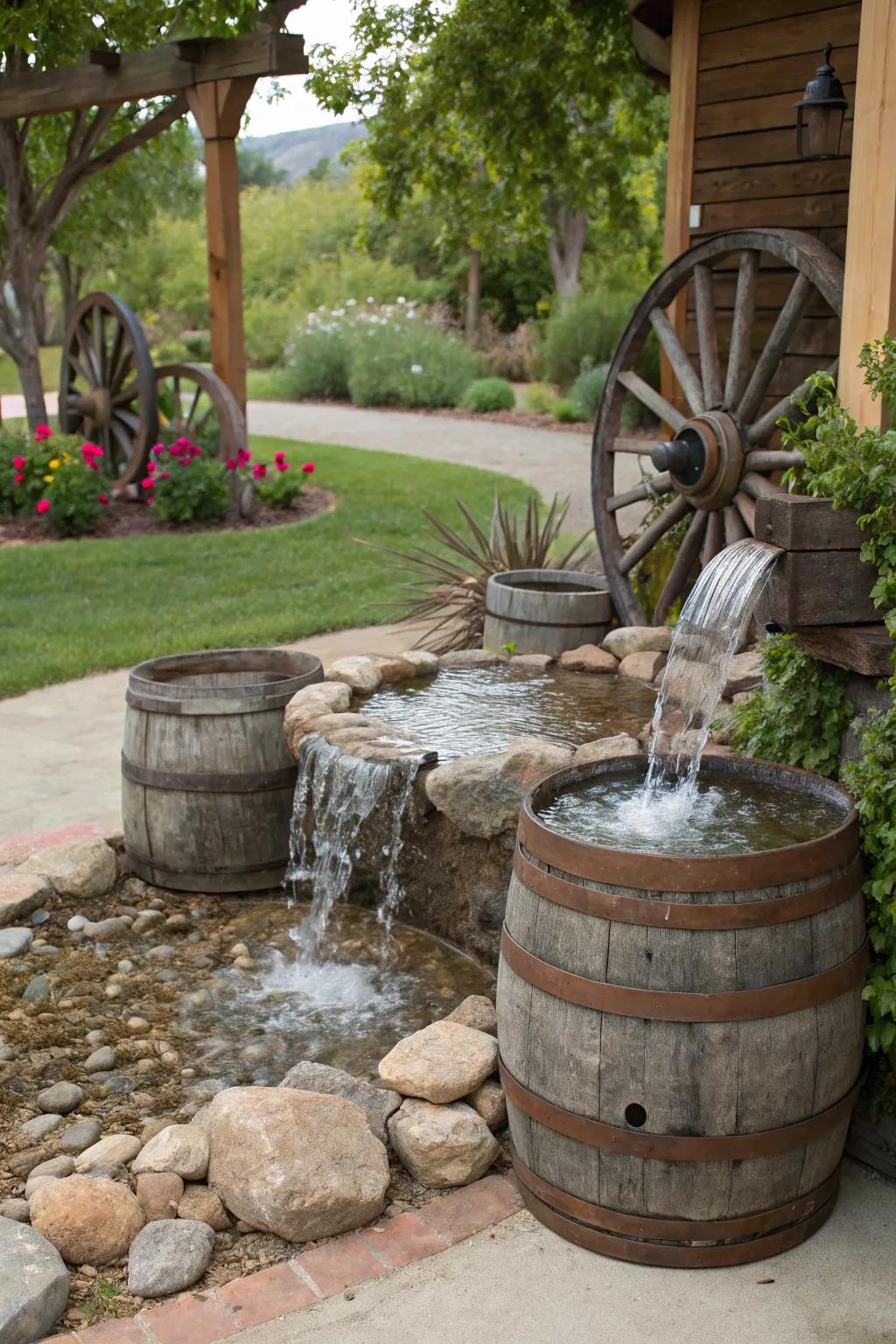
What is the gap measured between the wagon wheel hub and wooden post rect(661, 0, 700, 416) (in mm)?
1225

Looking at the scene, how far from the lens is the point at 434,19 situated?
9.04 meters

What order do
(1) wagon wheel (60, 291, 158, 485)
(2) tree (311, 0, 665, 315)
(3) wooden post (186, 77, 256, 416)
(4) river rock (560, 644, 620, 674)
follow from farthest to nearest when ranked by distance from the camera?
(1) wagon wheel (60, 291, 158, 485) → (3) wooden post (186, 77, 256, 416) → (2) tree (311, 0, 665, 315) → (4) river rock (560, 644, 620, 674)

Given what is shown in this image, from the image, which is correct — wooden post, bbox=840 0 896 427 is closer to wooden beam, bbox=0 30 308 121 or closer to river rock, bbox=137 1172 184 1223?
river rock, bbox=137 1172 184 1223

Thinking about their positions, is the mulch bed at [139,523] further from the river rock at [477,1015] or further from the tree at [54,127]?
the river rock at [477,1015]

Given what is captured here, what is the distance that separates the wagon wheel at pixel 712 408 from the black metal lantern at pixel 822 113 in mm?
346

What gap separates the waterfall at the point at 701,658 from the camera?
3.21 metres

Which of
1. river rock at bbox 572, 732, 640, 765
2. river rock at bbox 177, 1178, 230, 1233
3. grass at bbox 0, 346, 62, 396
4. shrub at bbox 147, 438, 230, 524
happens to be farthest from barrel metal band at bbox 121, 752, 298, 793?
grass at bbox 0, 346, 62, 396

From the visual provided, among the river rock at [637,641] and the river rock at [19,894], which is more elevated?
the river rock at [637,641]

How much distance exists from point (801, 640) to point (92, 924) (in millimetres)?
2337

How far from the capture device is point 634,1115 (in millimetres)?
2508

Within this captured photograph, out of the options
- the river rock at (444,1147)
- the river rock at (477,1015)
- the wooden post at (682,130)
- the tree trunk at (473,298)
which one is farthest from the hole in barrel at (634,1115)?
the tree trunk at (473,298)

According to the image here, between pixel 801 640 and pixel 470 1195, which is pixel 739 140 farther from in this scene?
pixel 470 1195

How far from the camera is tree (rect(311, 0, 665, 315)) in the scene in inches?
343

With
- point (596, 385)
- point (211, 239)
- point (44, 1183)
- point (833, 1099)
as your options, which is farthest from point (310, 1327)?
point (596, 385)
